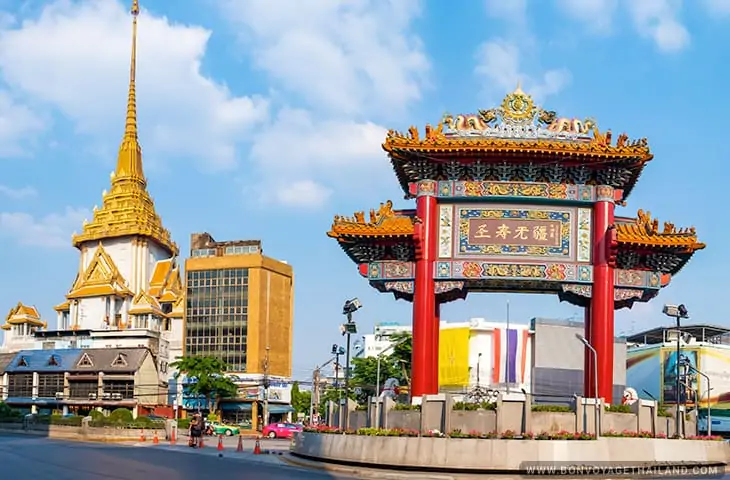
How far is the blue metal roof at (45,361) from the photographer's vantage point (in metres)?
93.4

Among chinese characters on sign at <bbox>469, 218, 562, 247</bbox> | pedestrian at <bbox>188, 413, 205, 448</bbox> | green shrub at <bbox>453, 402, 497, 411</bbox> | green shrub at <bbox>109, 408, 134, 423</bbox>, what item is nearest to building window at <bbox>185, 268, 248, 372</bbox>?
green shrub at <bbox>109, 408, 134, 423</bbox>

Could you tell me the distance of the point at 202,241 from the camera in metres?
108

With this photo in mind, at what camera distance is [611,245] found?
3066 cm

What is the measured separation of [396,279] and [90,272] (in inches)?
3101

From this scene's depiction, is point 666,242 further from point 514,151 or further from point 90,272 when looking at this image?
point 90,272

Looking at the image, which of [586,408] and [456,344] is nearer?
[586,408]

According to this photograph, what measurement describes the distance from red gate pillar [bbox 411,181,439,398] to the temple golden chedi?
6996cm

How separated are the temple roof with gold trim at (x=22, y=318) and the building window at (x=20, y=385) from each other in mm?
11007

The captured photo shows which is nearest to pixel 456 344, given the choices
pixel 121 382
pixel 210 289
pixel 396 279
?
→ pixel 210 289

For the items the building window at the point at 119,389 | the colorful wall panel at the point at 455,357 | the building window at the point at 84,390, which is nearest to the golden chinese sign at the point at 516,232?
the building window at the point at 119,389

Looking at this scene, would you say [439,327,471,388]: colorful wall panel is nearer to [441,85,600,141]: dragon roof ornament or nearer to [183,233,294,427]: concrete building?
[183,233,294,427]: concrete building

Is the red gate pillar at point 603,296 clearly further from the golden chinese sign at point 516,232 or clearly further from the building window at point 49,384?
the building window at point 49,384

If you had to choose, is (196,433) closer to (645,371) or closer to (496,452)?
(496,452)

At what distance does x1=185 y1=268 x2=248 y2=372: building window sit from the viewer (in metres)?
98.9
